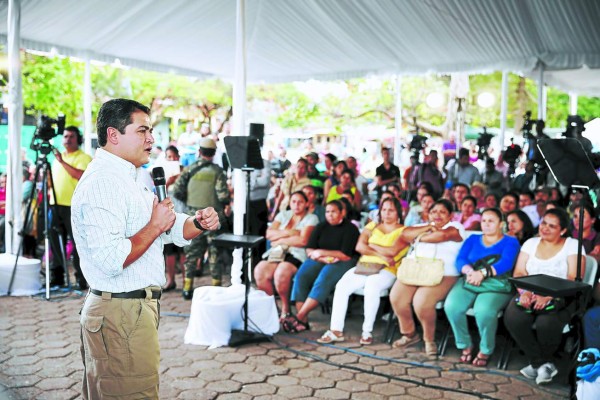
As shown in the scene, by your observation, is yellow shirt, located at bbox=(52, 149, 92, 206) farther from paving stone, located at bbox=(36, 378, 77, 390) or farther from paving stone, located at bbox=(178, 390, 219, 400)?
paving stone, located at bbox=(178, 390, 219, 400)

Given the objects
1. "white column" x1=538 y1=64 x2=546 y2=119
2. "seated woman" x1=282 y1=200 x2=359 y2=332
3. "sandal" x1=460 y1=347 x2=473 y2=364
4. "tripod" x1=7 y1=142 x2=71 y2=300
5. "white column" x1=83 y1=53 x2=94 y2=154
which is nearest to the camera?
"sandal" x1=460 y1=347 x2=473 y2=364

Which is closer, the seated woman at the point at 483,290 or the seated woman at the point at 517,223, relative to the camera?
the seated woman at the point at 483,290

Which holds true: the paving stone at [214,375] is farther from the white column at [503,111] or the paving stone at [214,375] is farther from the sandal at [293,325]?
the white column at [503,111]

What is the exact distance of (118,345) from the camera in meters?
2.22

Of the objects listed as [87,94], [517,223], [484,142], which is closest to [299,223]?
[517,223]

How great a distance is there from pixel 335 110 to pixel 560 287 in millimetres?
21262

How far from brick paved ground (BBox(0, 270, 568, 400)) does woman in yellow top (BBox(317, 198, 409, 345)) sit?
0.17 m

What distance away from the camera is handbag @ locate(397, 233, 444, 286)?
15.7 ft

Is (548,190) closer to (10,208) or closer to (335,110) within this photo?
(10,208)

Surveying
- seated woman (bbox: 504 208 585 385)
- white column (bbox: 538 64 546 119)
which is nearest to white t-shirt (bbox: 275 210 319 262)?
seated woman (bbox: 504 208 585 385)

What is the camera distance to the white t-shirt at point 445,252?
193 inches

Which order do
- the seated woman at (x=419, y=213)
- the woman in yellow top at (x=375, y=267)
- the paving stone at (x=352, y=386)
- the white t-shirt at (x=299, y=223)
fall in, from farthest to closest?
the seated woman at (x=419, y=213) < the white t-shirt at (x=299, y=223) < the woman in yellow top at (x=375, y=267) < the paving stone at (x=352, y=386)

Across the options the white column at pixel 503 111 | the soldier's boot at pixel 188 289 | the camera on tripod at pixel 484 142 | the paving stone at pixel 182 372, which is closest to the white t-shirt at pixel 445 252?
the paving stone at pixel 182 372

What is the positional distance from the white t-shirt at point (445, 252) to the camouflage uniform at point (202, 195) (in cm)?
201
